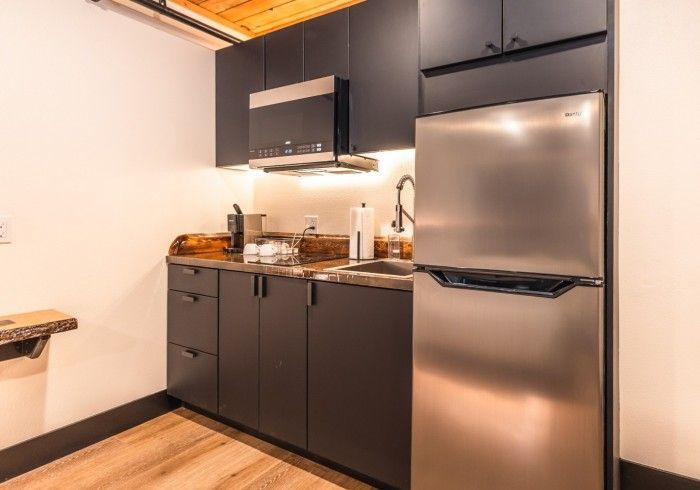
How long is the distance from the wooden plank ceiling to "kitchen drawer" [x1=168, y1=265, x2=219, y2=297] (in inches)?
62.0

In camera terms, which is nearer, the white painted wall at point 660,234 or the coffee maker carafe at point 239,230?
the white painted wall at point 660,234

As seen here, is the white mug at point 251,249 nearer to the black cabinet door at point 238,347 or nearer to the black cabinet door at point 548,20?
the black cabinet door at point 238,347

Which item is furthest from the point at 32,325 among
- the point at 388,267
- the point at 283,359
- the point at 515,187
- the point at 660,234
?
the point at 660,234

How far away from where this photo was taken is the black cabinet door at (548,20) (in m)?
1.38

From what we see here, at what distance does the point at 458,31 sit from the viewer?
1639 mm

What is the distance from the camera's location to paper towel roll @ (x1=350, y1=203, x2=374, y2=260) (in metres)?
2.44

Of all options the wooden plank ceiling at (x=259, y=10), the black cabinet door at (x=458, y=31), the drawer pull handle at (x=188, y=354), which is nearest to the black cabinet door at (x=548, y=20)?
the black cabinet door at (x=458, y=31)

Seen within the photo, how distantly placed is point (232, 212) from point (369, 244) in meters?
1.12

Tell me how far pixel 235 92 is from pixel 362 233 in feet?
3.98

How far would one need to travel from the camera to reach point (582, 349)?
4.36ft

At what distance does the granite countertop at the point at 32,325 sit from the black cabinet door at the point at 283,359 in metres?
0.84

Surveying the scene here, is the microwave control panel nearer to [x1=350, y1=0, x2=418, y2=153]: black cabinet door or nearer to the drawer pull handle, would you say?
[x1=350, y1=0, x2=418, y2=153]: black cabinet door

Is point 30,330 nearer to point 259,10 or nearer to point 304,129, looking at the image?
point 304,129

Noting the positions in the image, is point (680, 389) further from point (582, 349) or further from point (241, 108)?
point (241, 108)
